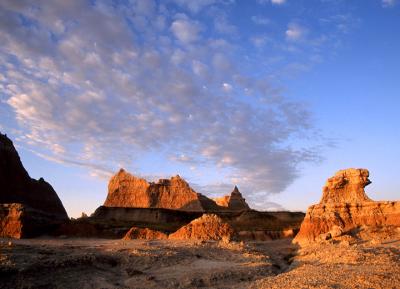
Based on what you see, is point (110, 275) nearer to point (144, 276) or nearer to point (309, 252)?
point (144, 276)

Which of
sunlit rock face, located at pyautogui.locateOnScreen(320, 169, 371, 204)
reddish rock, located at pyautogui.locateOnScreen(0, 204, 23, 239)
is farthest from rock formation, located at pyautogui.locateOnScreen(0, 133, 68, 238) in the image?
sunlit rock face, located at pyautogui.locateOnScreen(320, 169, 371, 204)

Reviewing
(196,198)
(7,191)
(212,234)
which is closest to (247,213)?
(196,198)

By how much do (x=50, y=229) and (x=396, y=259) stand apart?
2861 cm

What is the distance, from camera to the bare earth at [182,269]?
14023 millimetres

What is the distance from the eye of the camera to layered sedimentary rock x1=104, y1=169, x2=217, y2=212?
96.4 metres

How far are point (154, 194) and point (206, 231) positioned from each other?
71291 mm

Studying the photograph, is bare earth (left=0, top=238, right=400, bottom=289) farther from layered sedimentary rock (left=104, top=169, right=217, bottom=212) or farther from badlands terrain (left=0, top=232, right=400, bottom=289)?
layered sedimentary rock (left=104, top=169, right=217, bottom=212)

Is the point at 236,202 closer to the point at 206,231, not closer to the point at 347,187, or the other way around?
the point at 347,187

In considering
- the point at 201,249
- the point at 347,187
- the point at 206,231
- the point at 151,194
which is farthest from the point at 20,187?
the point at 151,194

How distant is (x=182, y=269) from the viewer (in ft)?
58.8

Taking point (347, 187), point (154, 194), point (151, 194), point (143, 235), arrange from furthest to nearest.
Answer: point (154, 194) < point (151, 194) < point (347, 187) < point (143, 235)

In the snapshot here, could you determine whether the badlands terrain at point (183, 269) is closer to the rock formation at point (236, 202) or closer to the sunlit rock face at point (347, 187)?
the sunlit rock face at point (347, 187)

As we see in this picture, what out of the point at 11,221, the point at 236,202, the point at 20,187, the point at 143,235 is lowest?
the point at 143,235

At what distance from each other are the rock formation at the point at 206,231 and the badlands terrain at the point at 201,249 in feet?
0.25
